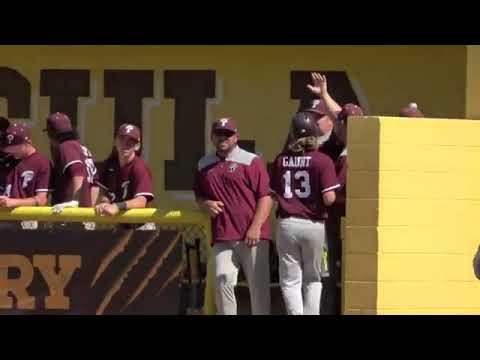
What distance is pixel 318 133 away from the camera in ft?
28.2

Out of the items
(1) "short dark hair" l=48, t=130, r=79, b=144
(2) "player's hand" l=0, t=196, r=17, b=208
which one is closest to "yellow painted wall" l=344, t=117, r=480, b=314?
(1) "short dark hair" l=48, t=130, r=79, b=144

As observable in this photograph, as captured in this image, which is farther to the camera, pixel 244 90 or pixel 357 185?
pixel 244 90

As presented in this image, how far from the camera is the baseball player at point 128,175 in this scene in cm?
880

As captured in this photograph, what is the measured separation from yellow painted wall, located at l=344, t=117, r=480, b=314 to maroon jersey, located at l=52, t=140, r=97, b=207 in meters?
2.11

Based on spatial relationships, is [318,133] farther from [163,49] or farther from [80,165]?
[163,49]

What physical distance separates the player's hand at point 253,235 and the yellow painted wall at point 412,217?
2.07 feet

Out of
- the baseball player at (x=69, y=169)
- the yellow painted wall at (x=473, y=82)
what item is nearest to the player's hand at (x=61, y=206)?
the baseball player at (x=69, y=169)

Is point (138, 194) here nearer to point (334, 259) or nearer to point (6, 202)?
point (6, 202)

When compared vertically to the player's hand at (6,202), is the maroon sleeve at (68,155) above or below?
above

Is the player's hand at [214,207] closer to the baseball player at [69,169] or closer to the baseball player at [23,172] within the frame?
the baseball player at [69,169]
